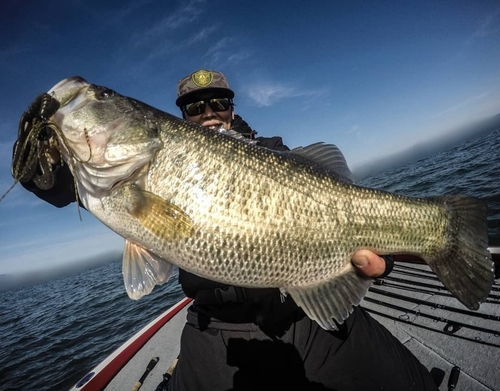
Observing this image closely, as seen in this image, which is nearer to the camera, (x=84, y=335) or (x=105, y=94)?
(x=105, y=94)

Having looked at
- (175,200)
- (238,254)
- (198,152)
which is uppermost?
(198,152)

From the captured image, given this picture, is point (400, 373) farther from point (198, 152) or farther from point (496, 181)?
point (496, 181)

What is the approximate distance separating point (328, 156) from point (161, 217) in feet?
6.64

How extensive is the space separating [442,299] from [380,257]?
3.49m

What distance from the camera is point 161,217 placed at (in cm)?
239

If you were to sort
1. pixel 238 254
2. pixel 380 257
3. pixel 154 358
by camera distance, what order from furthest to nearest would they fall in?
Answer: pixel 154 358, pixel 380 257, pixel 238 254

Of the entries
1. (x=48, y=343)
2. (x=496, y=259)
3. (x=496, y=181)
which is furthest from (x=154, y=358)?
(x=496, y=181)

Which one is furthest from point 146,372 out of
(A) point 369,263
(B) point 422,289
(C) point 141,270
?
(B) point 422,289

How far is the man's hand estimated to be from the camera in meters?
2.69

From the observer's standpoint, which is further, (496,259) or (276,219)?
(496,259)

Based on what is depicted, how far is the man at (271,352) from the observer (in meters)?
2.87

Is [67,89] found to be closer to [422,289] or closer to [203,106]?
[203,106]

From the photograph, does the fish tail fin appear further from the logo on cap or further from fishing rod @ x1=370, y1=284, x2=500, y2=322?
the logo on cap

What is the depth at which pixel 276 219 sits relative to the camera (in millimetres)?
2477
